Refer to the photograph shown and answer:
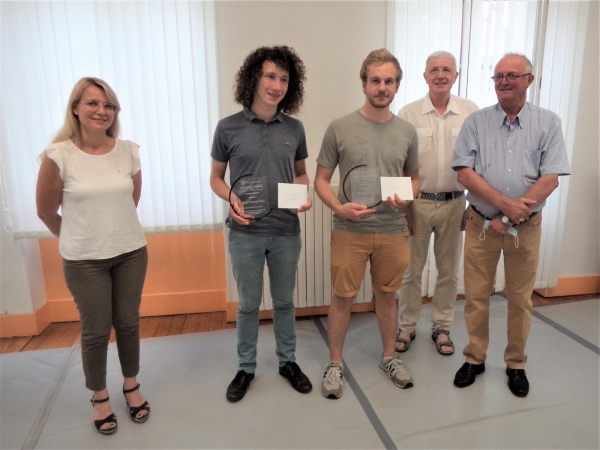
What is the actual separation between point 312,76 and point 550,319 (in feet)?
7.70

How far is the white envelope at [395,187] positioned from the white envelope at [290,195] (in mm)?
359

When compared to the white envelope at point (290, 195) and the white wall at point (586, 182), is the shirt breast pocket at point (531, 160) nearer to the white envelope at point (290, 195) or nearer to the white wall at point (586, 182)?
the white envelope at point (290, 195)

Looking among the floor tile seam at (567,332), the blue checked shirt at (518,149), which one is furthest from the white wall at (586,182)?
the blue checked shirt at (518,149)

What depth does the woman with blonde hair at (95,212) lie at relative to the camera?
1728 millimetres

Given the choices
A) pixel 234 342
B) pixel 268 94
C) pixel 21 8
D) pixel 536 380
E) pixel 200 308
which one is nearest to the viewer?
pixel 268 94

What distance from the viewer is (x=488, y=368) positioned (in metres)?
2.42

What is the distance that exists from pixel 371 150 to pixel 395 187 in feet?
0.69

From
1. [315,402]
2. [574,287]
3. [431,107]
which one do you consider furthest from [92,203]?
[574,287]

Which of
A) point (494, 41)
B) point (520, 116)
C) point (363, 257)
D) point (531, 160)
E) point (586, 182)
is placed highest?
point (494, 41)

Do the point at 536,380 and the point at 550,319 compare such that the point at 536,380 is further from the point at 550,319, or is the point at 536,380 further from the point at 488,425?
the point at 550,319

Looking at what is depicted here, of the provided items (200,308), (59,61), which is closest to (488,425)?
(200,308)

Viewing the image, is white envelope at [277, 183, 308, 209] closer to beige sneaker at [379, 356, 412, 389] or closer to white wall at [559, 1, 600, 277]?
beige sneaker at [379, 356, 412, 389]

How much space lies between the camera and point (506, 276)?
87.4 inches

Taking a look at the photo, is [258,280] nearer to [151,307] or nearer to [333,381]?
[333,381]
